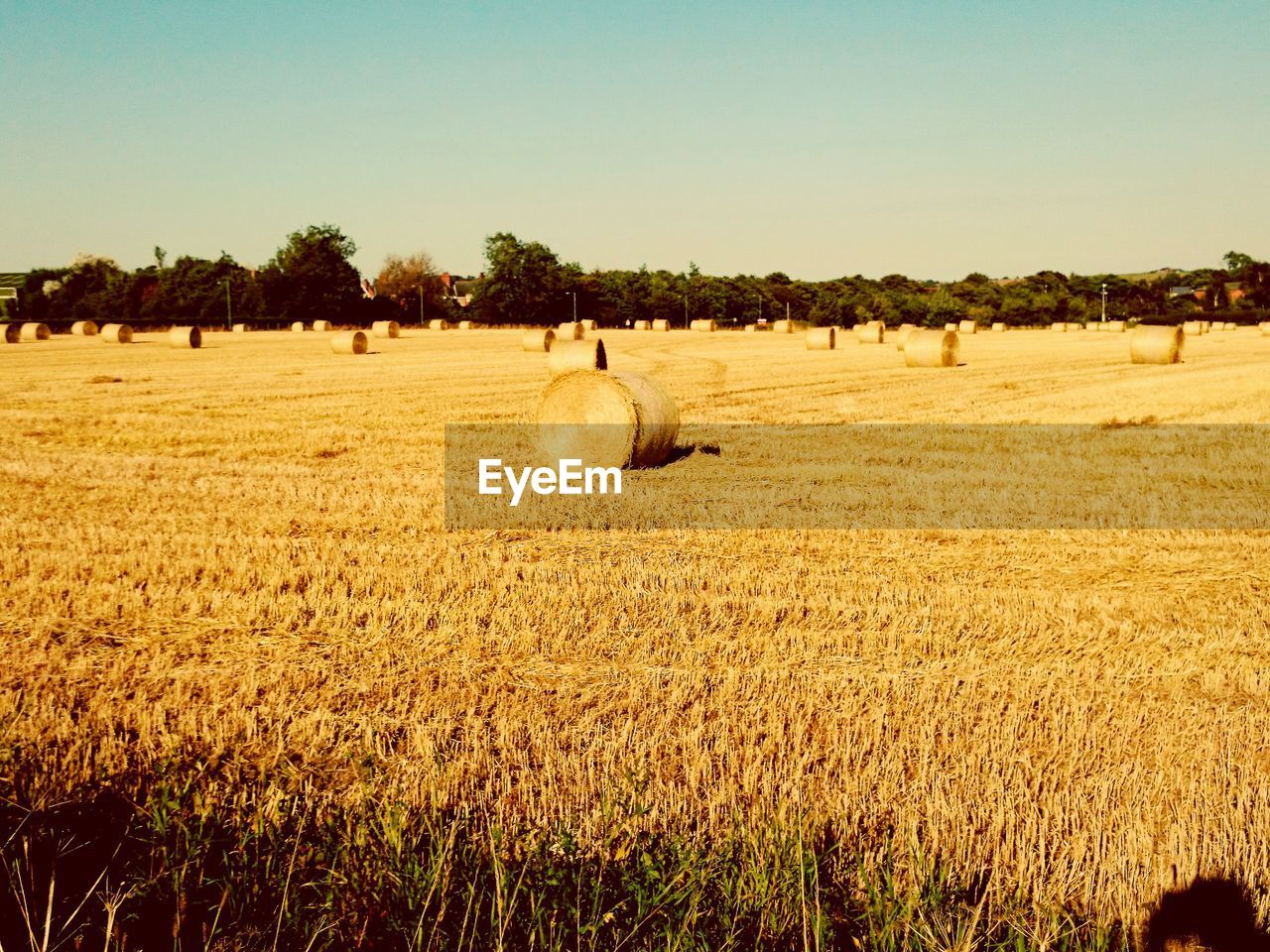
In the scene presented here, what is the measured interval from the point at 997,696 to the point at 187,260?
9206 cm

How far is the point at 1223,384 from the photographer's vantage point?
24.4 metres

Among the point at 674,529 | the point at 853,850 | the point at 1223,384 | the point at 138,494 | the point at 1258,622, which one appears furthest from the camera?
the point at 1223,384

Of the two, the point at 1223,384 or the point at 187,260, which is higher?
the point at 187,260

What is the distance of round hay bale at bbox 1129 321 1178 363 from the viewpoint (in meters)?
34.4

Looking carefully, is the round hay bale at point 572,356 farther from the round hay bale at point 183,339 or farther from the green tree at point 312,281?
the green tree at point 312,281

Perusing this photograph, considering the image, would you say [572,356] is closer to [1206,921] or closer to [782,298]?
[1206,921]

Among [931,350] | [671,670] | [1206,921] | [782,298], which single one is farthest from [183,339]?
[782,298]

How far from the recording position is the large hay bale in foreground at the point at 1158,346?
34.4 meters

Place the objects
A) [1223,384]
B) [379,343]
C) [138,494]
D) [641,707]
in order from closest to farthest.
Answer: [641,707], [138,494], [1223,384], [379,343]

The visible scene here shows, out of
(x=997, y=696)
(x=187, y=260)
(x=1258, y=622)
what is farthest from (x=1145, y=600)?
(x=187, y=260)

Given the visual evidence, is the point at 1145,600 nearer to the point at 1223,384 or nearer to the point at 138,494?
the point at 138,494
